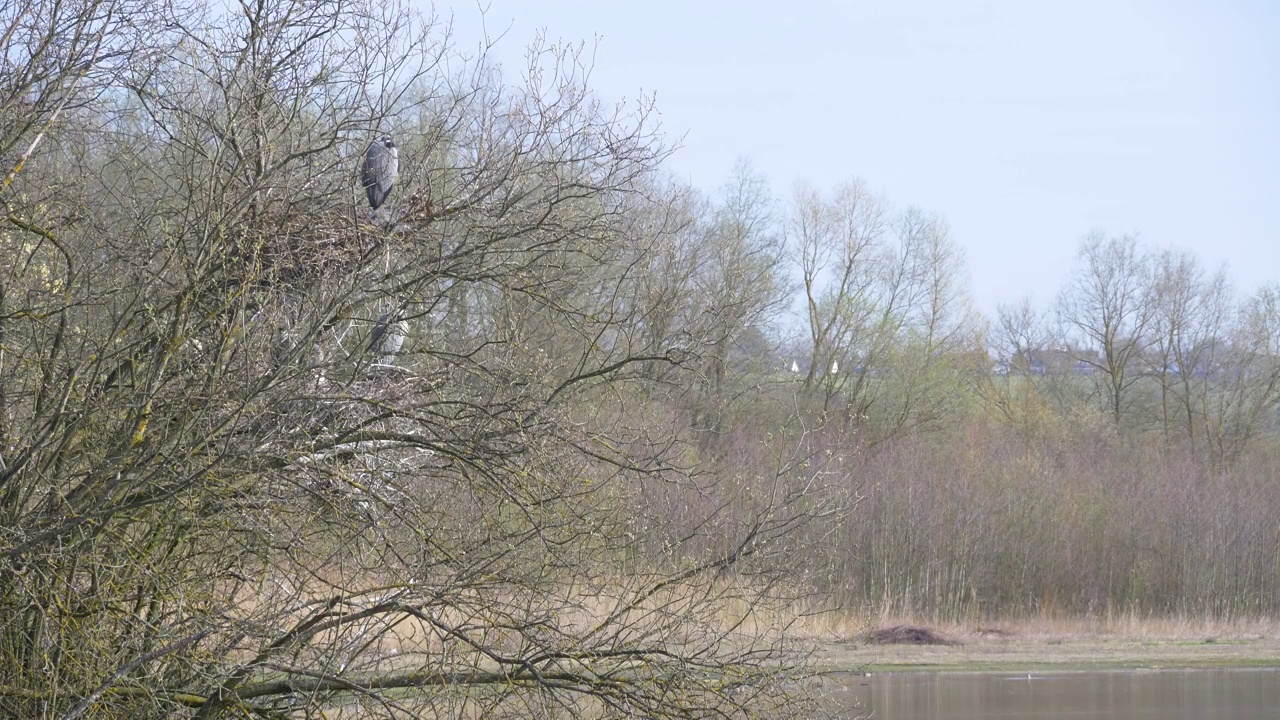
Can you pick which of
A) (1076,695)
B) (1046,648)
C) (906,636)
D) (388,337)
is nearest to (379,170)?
(388,337)

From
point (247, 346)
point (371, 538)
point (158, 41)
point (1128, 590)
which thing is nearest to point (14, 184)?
point (158, 41)

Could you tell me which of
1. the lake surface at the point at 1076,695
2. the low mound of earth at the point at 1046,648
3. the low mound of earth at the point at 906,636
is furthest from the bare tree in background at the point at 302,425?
the low mound of earth at the point at 906,636

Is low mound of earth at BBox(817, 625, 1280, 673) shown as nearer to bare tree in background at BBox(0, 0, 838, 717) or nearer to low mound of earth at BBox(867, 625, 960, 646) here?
low mound of earth at BBox(867, 625, 960, 646)

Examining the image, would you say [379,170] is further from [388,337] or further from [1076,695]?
[1076,695]

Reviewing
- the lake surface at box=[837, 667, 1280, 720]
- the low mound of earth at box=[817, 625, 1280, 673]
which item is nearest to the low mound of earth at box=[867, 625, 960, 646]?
the low mound of earth at box=[817, 625, 1280, 673]

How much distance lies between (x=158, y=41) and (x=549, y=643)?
13.5 ft

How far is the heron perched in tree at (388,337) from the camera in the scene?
7.16 m

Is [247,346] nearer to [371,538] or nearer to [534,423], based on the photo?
[371,538]

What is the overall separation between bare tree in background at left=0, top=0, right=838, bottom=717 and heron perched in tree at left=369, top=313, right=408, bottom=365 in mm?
124

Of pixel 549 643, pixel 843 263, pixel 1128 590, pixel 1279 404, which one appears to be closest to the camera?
pixel 549 643

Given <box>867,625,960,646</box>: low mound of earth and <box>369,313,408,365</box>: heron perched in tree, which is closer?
<box>369,313,408,365</box>: heron perched in tree

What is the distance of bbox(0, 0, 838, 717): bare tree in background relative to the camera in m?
6.43

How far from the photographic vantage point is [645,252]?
764 centimetres

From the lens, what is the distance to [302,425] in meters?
6.72
